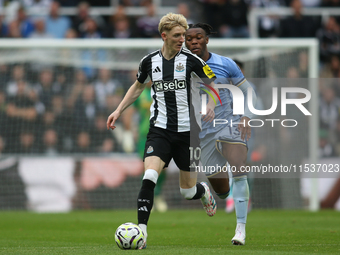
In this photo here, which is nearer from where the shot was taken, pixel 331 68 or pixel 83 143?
pixel 83 143

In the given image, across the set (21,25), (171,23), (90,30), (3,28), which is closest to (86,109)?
(90,30)

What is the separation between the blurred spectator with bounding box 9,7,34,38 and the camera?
13562 millimetres

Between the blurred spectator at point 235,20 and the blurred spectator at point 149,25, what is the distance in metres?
Result: 1.60

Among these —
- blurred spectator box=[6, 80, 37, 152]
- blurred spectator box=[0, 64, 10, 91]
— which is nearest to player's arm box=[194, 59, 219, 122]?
blurred spectator box=[6, 80, 37, 152]

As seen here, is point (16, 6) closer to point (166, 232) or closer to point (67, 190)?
point (67, 190)

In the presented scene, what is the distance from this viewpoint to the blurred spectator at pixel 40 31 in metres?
13.5

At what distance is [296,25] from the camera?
45.6 ft

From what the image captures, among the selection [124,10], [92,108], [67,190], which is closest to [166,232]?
[67,190]

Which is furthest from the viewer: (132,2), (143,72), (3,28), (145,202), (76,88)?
(132,2)

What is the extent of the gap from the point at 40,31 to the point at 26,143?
2.96 meters

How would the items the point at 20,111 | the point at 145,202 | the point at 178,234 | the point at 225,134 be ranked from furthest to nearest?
the point at 20,111
the point at 178,234
the point at 225,134
the point at 145,202

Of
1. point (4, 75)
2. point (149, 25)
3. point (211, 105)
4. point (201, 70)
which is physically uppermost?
point (149, 25)

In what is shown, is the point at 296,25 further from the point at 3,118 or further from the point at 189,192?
the point at 189,192

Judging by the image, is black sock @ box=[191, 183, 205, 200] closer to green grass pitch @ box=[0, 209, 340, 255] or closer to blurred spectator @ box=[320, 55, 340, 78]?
green grass pitch @ box=[0, 209, 340, 255]
